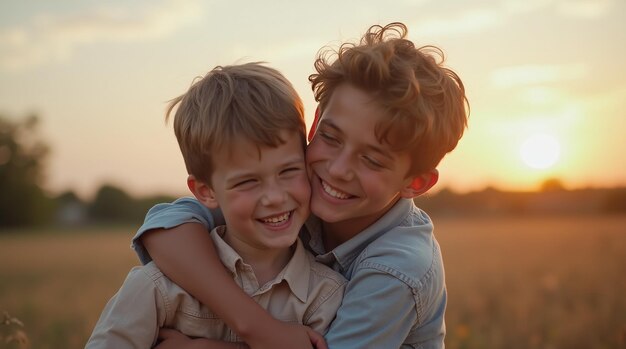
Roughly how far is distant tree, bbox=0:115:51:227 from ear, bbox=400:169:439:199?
49.5 m

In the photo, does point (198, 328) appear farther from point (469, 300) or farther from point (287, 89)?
point (469, 300)

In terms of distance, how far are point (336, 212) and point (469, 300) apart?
21.5ft

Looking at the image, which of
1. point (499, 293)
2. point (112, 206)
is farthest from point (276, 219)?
point (112, 206)

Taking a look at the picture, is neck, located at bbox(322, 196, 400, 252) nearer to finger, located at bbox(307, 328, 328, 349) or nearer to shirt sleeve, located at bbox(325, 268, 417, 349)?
shirt sleeve, located at bbox(325, 268, 417, 349)

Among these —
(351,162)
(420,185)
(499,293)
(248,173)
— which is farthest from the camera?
(499,293)

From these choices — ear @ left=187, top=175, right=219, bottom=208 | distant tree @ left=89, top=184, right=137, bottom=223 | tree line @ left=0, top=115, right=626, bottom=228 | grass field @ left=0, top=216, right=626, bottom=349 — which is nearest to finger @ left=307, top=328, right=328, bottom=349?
ear @ left=187, top=175, right=219, bottom=208

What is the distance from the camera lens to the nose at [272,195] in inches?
127

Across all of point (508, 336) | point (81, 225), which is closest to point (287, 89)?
point (508, 336)

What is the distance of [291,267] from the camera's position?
3348mm

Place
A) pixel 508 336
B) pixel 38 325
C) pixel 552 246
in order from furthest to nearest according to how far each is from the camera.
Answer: pixel 552 246 → pixel 38 325 → pixel 508 336

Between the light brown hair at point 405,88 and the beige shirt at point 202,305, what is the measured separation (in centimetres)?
67

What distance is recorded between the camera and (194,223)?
137 inches

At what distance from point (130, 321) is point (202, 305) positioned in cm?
31

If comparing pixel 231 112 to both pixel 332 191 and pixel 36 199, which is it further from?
pixel 36 199
